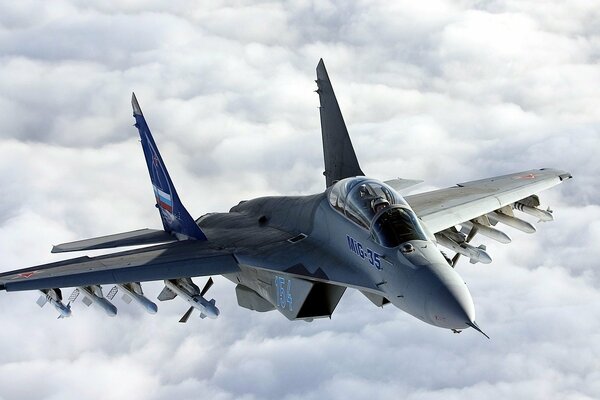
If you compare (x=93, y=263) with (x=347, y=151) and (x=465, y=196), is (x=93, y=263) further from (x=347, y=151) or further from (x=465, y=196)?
(x=465, y=196)

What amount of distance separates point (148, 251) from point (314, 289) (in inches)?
207

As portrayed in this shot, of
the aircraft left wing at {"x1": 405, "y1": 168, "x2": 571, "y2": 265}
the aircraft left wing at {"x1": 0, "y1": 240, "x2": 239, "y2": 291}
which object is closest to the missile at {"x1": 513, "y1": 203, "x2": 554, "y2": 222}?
the aircraft left wing at {"x1": 405, "y1": 168, "x2": 571, "y2": 265}

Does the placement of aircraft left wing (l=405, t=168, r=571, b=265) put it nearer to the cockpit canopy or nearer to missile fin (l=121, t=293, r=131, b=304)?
the cockpit canopy

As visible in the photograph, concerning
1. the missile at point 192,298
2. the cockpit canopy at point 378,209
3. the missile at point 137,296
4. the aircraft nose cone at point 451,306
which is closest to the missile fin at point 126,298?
the missile at point 137,296

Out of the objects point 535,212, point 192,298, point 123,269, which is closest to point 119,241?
point 123,269

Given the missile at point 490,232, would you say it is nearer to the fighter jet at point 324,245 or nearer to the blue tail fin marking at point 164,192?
the fighter jet at point 324,245

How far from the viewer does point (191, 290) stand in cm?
1798

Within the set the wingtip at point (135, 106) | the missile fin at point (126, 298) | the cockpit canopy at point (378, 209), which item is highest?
the wingtip at point (135, 106)

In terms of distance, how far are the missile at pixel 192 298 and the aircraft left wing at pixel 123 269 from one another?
0.49m

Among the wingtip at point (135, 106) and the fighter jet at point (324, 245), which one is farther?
the wingtip at point (135, 106)

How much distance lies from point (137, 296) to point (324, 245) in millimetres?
4690

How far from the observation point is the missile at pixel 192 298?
17.5 metres

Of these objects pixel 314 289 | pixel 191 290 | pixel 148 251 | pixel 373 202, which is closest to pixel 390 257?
pixel 373 202

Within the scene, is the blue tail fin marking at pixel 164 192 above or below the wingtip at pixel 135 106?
below
